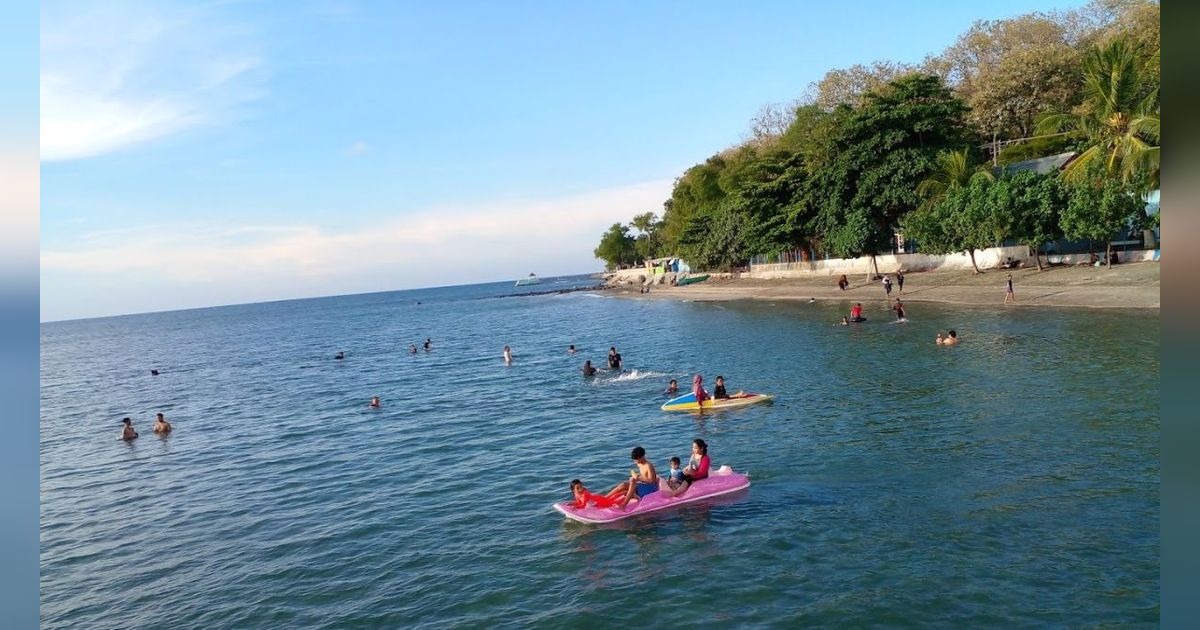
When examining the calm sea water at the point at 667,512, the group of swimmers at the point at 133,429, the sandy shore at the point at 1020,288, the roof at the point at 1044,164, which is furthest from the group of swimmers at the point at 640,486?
the roof at the point at 1044,164

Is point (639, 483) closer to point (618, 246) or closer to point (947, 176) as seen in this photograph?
point (947, 176)

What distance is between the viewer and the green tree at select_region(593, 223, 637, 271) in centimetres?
18125

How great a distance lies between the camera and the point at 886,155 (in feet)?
205

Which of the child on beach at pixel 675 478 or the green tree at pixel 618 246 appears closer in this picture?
the child on beach at pixel 675 478

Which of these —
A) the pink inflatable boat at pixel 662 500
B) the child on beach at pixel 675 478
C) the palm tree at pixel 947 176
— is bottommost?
the pink inflatable boat at pixel 662 500

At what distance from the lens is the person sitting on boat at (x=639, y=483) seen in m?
17.2

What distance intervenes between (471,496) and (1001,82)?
71764 millimetres

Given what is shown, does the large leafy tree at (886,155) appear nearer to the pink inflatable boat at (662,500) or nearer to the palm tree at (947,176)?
the palm tree at (947,176)

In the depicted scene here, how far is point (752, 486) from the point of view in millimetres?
18422

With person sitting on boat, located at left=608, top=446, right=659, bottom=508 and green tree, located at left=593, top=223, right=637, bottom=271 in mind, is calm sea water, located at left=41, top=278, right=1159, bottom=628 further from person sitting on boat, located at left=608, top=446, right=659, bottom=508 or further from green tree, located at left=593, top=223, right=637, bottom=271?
green tree, located at left=593, top=223, right=637, bottom=271

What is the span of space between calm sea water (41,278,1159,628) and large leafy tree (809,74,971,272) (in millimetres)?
24430

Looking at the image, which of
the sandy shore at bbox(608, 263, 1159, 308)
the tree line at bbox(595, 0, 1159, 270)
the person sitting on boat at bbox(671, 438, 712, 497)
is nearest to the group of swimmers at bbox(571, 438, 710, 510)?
the person sitting on boat at bbox(671, 438, 712, 497)

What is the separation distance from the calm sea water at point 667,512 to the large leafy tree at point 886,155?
24430 mm

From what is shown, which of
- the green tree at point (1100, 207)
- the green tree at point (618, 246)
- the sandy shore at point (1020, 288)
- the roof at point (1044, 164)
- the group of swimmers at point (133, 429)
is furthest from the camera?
the green tree at point (618, 246)
